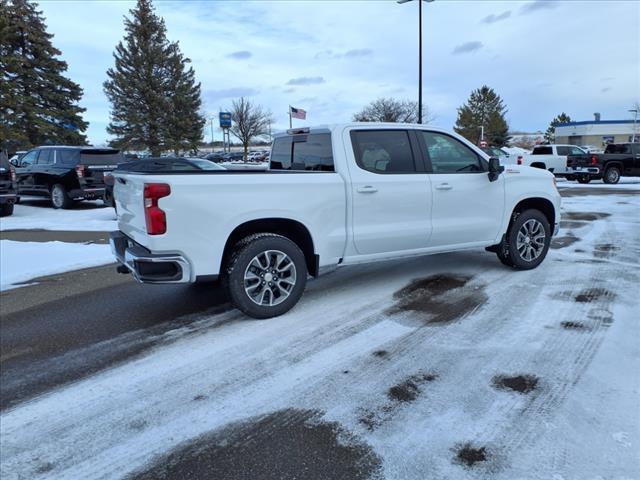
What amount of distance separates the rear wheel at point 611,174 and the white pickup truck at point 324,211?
17911 mm

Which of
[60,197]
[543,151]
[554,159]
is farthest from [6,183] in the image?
[543,151]

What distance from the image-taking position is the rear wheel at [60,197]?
13336 mm

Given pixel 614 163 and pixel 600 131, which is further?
pixel 600 131

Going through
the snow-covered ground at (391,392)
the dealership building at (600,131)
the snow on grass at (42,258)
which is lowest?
the snow-covered ground at (391,392)

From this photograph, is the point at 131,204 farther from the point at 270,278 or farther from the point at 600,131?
the point at 600,131

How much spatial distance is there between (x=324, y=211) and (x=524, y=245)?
2.94 m

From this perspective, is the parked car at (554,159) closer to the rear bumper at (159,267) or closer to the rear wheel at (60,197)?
the rear wheel at (60,197)

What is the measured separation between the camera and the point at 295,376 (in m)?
3.42

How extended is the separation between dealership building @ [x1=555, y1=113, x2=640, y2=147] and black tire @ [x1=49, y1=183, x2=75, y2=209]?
72.7 metres

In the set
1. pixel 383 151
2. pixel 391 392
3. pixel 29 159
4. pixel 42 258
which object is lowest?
pixel 391 392

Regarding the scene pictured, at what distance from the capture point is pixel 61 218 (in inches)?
468

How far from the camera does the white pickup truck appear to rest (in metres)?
4.09

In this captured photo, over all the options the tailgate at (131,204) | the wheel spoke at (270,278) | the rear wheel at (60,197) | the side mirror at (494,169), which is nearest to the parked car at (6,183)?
the rear wheel at (60,197)

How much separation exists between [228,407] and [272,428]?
1.28 ft
